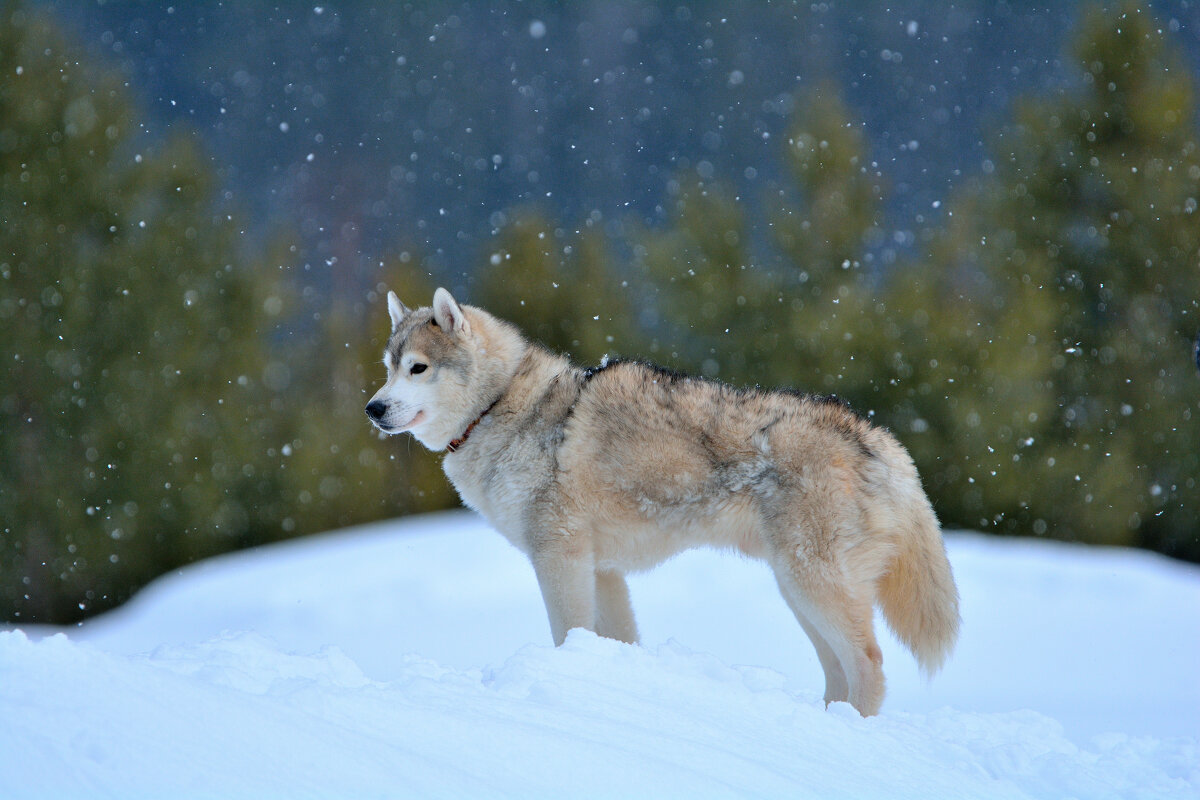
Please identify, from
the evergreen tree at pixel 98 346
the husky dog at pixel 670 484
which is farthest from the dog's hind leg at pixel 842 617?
the evergreen tree at pixel 98 346

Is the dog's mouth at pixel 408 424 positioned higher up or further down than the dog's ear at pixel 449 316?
further down

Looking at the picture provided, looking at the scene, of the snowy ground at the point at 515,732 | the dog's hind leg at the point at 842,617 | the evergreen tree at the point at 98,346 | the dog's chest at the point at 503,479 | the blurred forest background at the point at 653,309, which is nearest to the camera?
the snowy ground at the point at 515,732

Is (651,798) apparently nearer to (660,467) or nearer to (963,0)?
(660,467)

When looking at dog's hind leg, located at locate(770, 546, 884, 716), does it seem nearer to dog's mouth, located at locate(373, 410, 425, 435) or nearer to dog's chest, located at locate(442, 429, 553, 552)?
dog's chest, located at locate(442, 429, 553, 552)

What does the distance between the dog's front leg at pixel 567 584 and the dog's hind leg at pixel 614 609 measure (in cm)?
38

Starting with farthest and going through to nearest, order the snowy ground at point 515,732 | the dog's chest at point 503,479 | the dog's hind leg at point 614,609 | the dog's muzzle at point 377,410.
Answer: the dog's hind leg at point 614,609 → the dog's muzzle at point 377,410 → the dog's chest at point 503,479 → the snowy ground at point 515,732

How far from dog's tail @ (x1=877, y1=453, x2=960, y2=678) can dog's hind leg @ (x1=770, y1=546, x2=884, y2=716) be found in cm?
29

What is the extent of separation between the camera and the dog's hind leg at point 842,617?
4355 millimetres

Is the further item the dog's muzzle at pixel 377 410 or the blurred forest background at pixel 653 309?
the blurred forest background at pixel 653 309

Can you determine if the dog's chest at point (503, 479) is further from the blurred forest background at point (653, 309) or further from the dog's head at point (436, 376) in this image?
the blurred forest background at point (653, 309)

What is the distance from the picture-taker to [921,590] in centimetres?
466

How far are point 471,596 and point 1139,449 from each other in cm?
1156

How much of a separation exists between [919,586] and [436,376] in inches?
107

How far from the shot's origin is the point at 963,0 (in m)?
98.2
